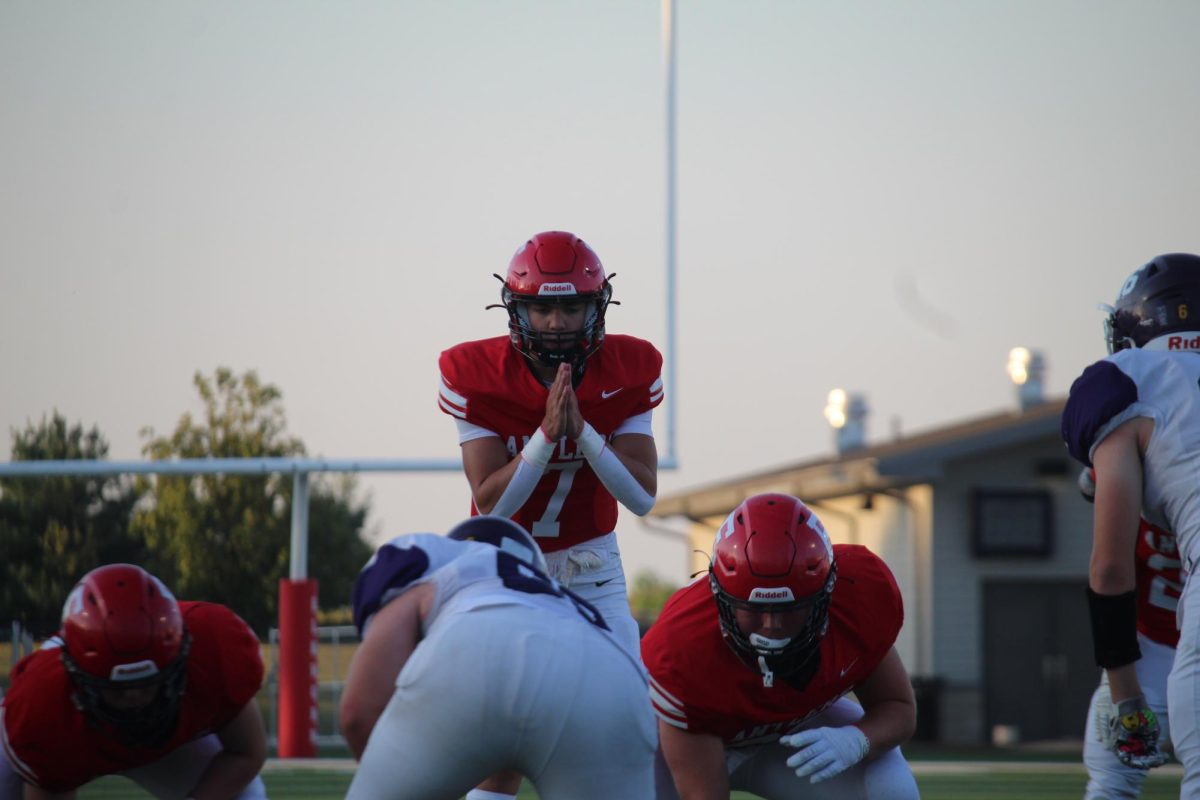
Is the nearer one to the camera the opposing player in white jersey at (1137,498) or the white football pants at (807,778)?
the opposing player in white jersey at (1137,498)

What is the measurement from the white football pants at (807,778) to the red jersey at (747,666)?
0.09 meters

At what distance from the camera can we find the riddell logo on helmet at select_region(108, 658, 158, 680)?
3.89m

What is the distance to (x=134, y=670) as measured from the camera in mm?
3906

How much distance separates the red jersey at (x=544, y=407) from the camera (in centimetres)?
497

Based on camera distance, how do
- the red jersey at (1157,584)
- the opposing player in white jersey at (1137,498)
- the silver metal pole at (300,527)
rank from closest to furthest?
1. the opposing player in white jersey at (1137,498)
2. the red jersey at (1157,584)
3. the silver metal pole at (300,527)

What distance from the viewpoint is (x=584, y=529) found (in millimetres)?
5031

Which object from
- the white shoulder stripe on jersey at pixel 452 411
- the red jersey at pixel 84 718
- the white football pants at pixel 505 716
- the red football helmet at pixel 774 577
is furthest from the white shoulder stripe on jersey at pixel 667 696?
the white shoulder stripe on jersey at pixel 452 411

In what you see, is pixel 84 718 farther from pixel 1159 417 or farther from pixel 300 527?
pixel 300 527

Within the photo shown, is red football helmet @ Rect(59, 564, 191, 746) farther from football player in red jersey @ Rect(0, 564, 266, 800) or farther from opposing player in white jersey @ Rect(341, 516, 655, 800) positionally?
opposing player in white jersey @ Rect(341, 516, 655, 800)

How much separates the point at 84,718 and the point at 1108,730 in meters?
2.64

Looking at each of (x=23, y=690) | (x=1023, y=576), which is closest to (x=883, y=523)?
(x=1023, y=576)

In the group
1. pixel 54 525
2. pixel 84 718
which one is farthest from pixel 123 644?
pixel 54 525

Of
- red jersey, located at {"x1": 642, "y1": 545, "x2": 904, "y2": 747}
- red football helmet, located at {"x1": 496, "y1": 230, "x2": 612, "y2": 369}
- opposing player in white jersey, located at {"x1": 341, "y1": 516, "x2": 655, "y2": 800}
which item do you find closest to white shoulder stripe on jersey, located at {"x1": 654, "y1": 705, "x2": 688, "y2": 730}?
red jersey, located at {"x1": 642, "y1": 545, "x2": 904, "y2": 747}

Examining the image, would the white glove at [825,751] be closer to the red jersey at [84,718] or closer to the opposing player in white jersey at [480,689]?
the opposing player in white jersey at [480,689]
